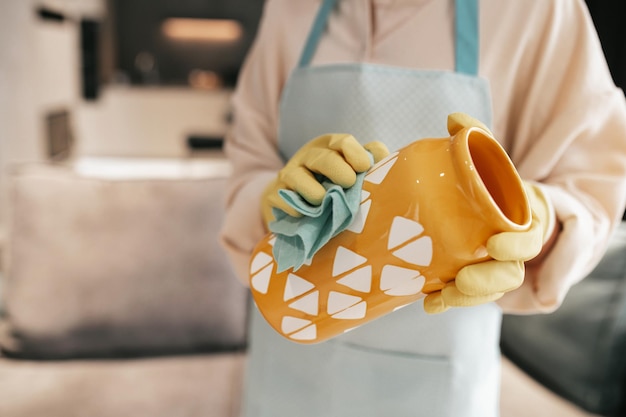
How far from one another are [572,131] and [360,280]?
0.31m

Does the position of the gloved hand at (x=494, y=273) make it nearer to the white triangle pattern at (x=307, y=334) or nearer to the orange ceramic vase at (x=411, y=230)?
the orange ceramic vase at (x=411, y=230)

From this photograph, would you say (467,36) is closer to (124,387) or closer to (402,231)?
(402,231)

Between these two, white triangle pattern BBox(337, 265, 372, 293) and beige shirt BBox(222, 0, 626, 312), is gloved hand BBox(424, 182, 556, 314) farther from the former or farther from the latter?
beige shirt BBox(222, 0, 626, 312)

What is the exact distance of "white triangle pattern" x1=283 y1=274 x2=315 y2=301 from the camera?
0.50 metres

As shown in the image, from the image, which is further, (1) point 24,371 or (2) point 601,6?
(2) point 601,6

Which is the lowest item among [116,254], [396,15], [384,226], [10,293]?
[10,293]

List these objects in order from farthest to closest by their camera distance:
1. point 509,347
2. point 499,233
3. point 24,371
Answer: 1. point 509,347
2. point 24,371
3. point 499,233

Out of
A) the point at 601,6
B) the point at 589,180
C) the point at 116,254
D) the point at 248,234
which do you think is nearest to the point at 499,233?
the point at 589,180

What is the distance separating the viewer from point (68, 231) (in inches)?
54.6

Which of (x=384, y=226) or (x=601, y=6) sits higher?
(x=601, y=6)

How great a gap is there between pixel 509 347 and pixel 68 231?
1.21 meters

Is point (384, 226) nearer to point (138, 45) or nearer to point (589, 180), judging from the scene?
point (589, 180)

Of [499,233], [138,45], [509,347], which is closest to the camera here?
[499,233]

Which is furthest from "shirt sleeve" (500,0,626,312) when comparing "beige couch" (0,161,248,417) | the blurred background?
the blurred background
